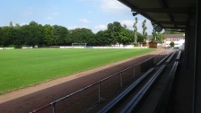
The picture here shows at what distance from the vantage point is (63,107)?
34.2 feet

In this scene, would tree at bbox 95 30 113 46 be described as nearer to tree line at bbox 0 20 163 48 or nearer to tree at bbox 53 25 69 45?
tree line at bbox 0 20 163 48

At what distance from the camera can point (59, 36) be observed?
5261 inches

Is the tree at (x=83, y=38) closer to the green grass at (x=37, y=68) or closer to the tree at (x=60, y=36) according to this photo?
the tree at (x=60, y=36)

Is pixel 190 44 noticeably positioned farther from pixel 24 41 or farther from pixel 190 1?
pixel 24 41

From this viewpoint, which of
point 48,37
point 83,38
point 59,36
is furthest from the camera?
point 83,38

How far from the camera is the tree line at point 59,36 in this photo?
125m

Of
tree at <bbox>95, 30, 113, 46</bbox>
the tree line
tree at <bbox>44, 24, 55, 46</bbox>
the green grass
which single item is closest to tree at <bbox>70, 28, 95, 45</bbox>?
the tree line

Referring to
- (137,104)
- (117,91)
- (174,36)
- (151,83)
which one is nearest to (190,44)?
(151,83)

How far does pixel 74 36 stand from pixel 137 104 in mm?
125506

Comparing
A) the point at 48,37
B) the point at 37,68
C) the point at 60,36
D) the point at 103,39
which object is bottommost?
the point at 37,68

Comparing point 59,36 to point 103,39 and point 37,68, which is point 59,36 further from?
point 37,68

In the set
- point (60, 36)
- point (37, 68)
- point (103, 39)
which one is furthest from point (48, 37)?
point (37, 68)

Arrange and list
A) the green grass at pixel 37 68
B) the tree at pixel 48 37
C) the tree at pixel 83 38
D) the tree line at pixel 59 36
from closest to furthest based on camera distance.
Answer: the green grass at pixel 37 68
the tree line at pixel 59 36
the tree at pixel 48 37
the tree at pixel 83 38

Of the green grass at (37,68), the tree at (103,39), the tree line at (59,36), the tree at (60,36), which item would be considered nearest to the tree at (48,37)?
the tree line at (59,36)
